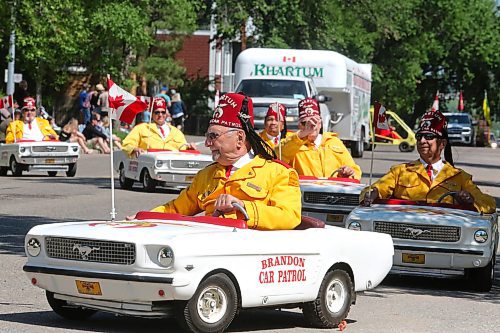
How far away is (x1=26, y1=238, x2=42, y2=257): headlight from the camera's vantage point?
9031mm

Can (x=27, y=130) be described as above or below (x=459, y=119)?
below

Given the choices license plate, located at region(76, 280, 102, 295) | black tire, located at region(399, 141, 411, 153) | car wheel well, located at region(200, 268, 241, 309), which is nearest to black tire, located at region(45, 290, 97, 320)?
license plate, located at region(76, 280, 102, 295)

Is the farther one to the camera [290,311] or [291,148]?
[291,148]

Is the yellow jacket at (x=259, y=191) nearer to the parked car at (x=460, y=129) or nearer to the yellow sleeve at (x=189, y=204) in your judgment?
the yellow sleeve at (x=189, y=204)

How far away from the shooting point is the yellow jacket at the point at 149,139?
24.9 m

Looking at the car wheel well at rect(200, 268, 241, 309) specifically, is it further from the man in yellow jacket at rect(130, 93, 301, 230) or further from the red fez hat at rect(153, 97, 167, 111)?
the red fez hat at rect(153, 97, 167, 111)

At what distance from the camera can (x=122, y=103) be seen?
13016 mm

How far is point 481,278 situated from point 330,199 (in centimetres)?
328

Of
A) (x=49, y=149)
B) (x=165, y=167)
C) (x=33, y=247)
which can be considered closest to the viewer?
(x=33, y=247)

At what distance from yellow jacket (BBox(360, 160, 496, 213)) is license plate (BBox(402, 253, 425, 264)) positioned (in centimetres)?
96

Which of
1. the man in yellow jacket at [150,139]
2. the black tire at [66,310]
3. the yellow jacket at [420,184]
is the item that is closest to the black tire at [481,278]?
the yellow jacket at [420,184]

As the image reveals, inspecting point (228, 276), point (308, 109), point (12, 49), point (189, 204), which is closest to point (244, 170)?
point (189, 204)

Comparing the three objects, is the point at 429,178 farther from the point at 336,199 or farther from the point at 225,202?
the point at 225,202

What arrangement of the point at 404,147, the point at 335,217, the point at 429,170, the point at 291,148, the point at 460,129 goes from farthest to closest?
the point at 460,129 < the point at 404,147 < the point at 291,148 < the point at 335,217 < the point at 429,170
